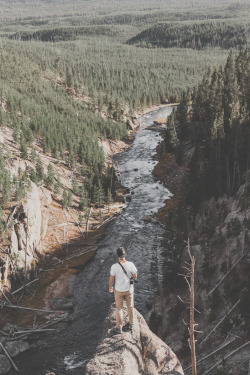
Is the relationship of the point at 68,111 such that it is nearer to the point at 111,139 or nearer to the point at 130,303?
the point at 111,139

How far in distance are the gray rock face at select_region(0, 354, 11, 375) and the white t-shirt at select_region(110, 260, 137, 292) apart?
17997 millimetres

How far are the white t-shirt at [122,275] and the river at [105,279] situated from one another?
52.4ft

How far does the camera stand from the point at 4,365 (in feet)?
82.2

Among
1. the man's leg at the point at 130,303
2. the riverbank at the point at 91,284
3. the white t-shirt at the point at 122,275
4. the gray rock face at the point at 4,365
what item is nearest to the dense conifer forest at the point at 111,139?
the riverbank at the point at 91,284

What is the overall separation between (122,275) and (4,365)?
18.7m

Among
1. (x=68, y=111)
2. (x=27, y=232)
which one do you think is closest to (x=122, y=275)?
(x=27, y=232)

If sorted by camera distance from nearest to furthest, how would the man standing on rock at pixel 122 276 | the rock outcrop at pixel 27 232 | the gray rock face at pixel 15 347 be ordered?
the man standing on rock at pixel 122 276
the gray rock face at pixel 15 347
the rock outcrop at pixel 27 232

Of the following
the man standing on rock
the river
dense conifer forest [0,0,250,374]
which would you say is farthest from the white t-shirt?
the river

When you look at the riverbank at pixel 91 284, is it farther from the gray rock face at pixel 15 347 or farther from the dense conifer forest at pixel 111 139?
the dense conifer forest at pixel 111 139

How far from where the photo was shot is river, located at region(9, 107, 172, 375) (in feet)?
86.6

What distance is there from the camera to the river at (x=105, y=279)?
2641 cm

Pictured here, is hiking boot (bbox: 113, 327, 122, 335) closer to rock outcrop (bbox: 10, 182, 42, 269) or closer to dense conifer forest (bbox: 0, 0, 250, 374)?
dense conifer forest (bbox: 0, 0, 250, 374)

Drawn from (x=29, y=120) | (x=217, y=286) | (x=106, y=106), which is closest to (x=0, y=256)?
(x=217, y=286)

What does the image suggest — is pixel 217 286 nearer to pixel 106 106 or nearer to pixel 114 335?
pixel 114 335
